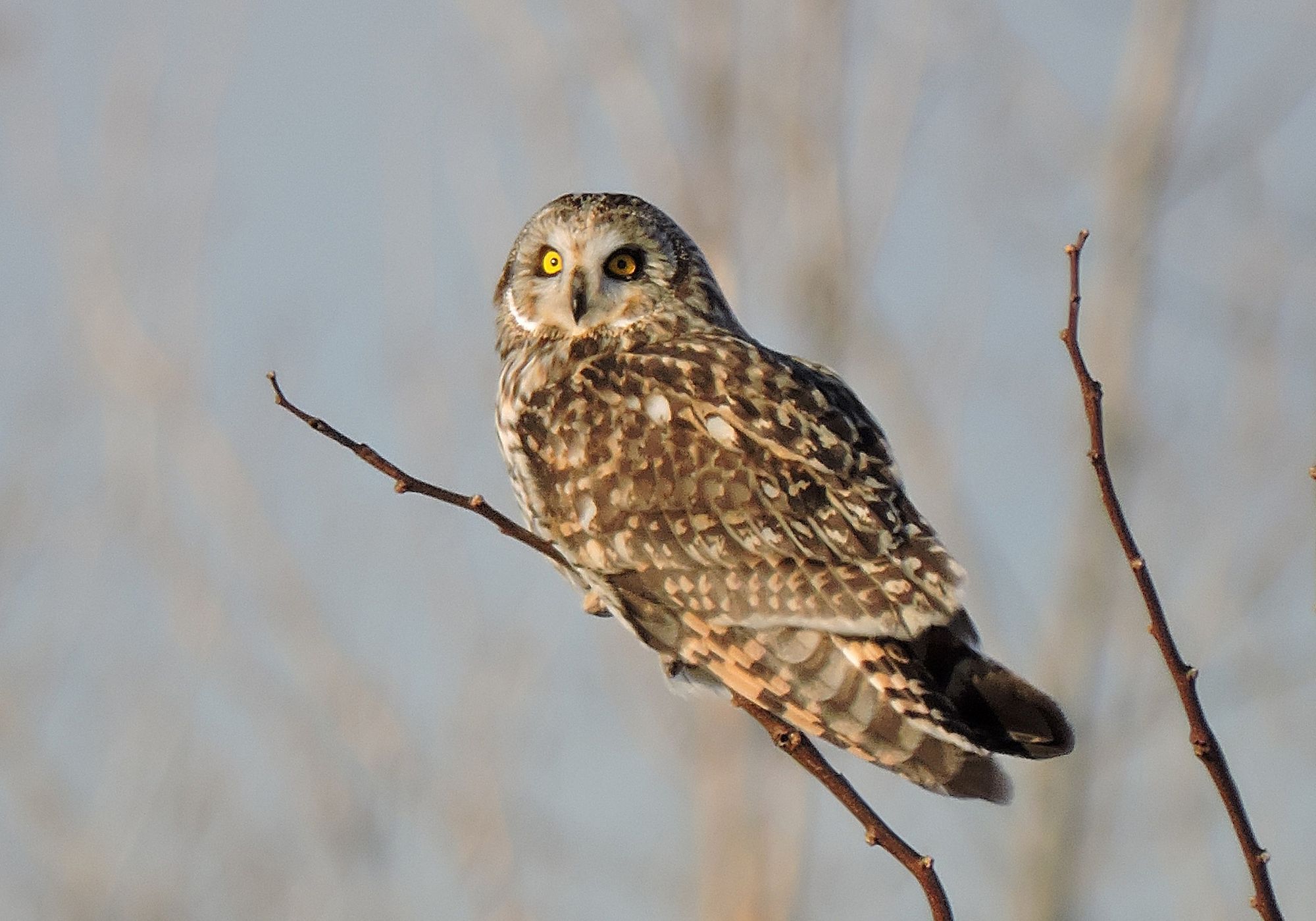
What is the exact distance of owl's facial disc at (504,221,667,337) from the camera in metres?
4.50

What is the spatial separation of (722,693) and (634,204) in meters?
1.54

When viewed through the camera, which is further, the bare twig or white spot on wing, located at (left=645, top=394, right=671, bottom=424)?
white spot on wing, located at (left=645, top=394, right=671, bottom=424)

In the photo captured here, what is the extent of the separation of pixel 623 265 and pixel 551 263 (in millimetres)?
212

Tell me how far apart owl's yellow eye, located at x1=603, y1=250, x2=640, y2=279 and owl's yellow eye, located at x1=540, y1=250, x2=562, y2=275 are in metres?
0.14

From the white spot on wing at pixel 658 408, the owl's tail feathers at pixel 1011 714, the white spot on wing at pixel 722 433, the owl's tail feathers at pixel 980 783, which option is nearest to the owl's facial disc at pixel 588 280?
the white spot on wing at pixel 658 408

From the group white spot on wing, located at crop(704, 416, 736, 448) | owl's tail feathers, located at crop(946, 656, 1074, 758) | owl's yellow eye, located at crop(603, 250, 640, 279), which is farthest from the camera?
owl's yellow eye, located at crop(603, 250, 640, 279)

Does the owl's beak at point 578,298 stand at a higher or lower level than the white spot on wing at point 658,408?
higher

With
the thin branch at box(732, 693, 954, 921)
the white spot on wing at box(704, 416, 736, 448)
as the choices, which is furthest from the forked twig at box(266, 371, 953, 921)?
the white spot on wing at box(704, 416, 736, 448)

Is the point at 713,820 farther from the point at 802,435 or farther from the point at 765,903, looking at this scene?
the point at 802,435

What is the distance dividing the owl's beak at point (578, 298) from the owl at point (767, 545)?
0.27 feet

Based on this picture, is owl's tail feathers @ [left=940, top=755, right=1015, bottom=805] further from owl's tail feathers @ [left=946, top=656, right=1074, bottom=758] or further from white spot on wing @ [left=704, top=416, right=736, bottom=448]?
white spot on wing @ [left=704, top=416, right=736, bottom=448]

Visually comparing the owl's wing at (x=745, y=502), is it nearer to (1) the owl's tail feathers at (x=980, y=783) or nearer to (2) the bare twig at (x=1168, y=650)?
(1) the owl's tail feathers at (x=980, y=783)

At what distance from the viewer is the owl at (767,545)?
3369mm

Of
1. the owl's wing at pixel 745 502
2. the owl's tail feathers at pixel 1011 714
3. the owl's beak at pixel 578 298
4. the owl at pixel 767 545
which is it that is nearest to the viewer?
the owl's tail feathers at pixel 1011 714
